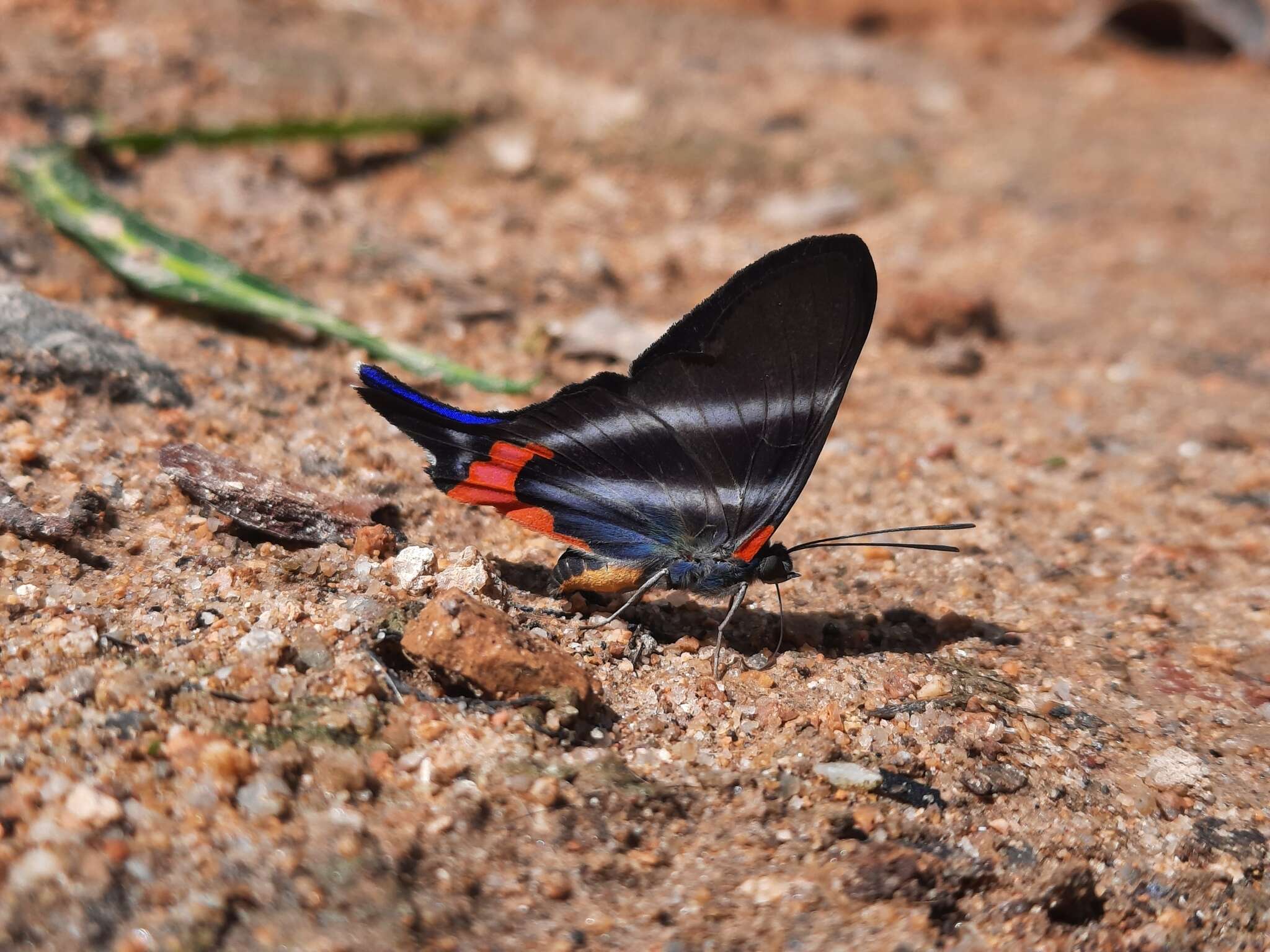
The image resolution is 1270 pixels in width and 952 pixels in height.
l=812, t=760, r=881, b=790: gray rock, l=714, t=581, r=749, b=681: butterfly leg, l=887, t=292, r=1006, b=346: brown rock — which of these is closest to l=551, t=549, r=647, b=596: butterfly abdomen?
l=714, t=581, r=749, b=681: butterfly leg

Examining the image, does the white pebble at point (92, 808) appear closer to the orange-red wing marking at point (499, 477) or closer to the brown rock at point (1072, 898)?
the orange-red wing marking at point (499, 477)

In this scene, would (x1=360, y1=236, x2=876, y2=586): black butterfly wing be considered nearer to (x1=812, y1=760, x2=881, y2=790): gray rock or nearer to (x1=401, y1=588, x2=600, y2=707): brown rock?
(x1=401, y1=588, x2=600, y2=707): brown rock

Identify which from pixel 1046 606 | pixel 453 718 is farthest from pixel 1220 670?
pixel 453 718

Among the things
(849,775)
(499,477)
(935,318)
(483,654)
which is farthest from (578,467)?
(935,318)

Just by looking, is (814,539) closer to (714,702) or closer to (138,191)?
(714,702)

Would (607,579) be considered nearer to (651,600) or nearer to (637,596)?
(637,596)

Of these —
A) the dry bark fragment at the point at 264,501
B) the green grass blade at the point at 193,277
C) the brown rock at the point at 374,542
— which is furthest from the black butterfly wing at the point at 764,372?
the green grass blade at the point at 193,277
